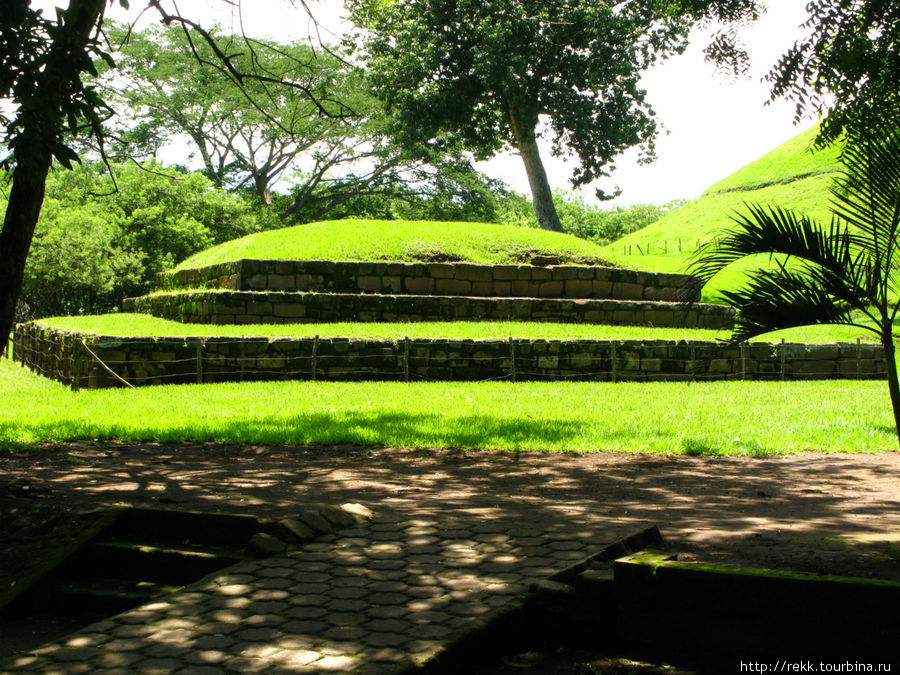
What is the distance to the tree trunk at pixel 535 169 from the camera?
2666 centimetres

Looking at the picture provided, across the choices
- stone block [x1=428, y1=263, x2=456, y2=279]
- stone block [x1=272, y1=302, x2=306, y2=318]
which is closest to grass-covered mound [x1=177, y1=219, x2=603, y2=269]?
stone block [x1=428, y1=263, x2=456, y2=279]

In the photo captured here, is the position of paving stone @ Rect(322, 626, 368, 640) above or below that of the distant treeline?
below

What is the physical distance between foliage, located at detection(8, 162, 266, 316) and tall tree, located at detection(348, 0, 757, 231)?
7.46 metres

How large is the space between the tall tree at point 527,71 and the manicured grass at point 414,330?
399 inches

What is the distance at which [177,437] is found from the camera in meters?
8.05

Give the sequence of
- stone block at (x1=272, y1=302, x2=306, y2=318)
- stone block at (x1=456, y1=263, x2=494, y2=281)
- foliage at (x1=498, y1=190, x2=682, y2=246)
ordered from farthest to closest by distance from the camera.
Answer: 1. foliage at (x1=498, y1=190, x2=682, y2=246)
2. stone block at (x1=456, y1=263, x2=494, y2=281)
3. stone block at (x1=272, y1=302, x2=306, y2=318)

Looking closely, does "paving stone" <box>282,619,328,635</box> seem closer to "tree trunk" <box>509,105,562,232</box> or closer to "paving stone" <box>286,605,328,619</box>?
"paving stone" <box>286,605,328,619</box>

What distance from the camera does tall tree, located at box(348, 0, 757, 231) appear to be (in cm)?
2356

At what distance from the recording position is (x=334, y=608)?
346 centimetres

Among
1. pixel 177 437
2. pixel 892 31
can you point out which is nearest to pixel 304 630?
pixel 177 437

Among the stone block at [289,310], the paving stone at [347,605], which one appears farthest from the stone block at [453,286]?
the paving stone at [347,605]

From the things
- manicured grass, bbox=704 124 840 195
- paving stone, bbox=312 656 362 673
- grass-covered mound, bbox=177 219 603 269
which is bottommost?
paving stone, bbox=312 656 362 673

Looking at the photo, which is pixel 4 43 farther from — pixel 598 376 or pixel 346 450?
pixel 598 376

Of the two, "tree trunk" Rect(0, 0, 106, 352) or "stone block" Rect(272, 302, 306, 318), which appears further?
"stone block" Rect(272, 302, 306, 318)
